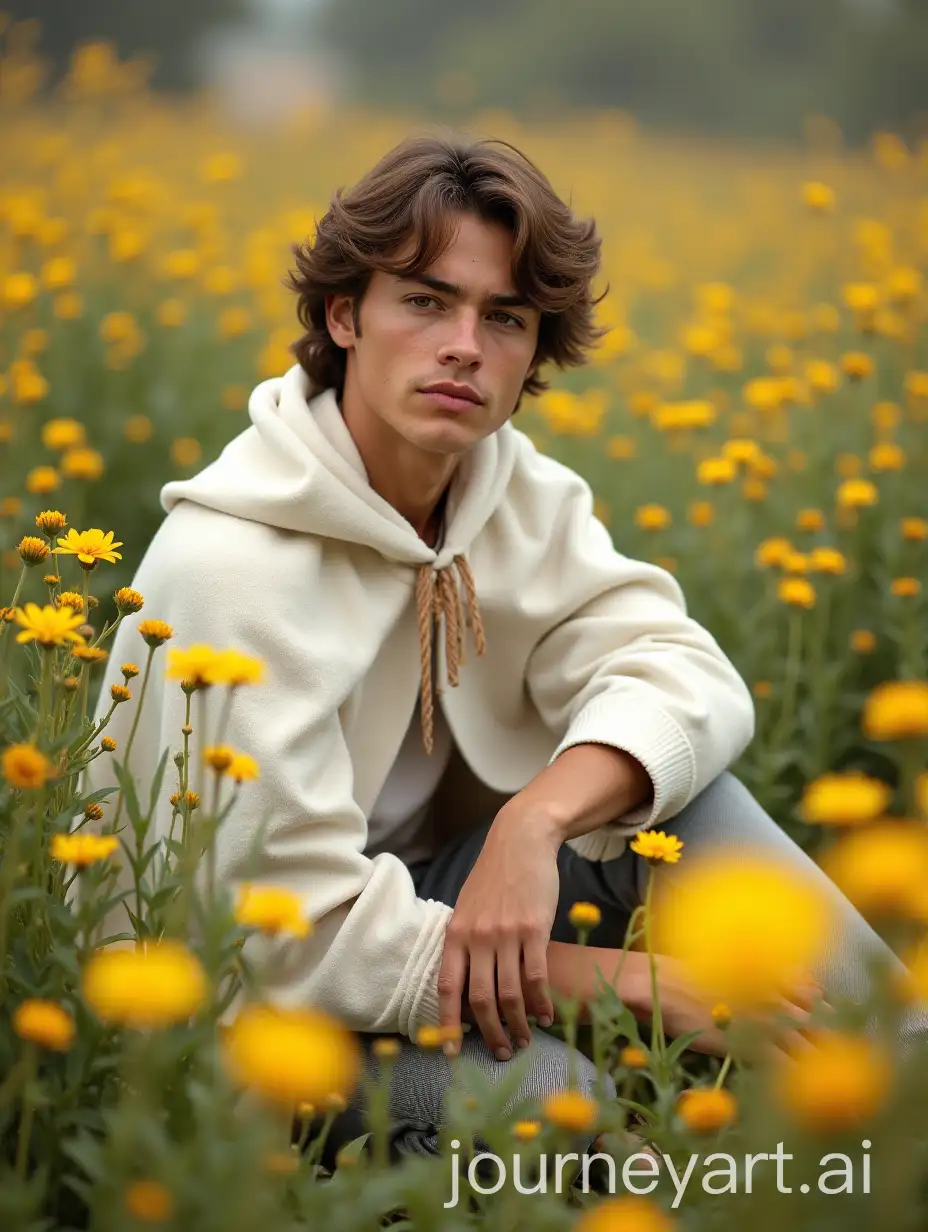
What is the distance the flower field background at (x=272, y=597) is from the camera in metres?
0.86

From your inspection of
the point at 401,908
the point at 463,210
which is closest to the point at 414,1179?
Result: the point at 401,908

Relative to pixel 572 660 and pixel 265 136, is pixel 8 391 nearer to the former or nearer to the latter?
pixel 572 660

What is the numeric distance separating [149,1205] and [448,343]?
1.26 meters

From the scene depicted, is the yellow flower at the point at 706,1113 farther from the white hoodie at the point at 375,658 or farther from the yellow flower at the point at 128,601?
the yellow flower at the point at 128,601

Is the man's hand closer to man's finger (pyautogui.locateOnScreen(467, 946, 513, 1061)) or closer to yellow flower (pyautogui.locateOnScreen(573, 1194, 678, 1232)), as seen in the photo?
man's finger (pyautogui.locateOnScreen(467, 946, 513, 1061))

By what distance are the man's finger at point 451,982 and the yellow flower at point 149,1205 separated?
0.73 m

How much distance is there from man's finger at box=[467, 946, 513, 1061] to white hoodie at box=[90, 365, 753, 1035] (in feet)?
0.19

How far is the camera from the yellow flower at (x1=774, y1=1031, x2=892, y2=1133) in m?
0.72

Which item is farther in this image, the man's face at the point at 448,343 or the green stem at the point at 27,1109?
the man's face at the point at 448,343

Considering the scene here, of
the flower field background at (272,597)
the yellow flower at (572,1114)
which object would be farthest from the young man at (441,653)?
the yellow flower at (572,1114)

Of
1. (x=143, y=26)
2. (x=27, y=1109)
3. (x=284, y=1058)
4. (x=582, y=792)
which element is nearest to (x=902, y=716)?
(x=284, y=1058)

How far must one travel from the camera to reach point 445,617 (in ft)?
6.38

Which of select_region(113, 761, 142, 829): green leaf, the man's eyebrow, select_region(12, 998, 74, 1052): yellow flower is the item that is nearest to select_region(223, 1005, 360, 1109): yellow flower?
select_region(12, 998, 74, 1052): yellow flower

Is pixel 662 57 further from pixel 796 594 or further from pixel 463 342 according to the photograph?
pixel 463 342
